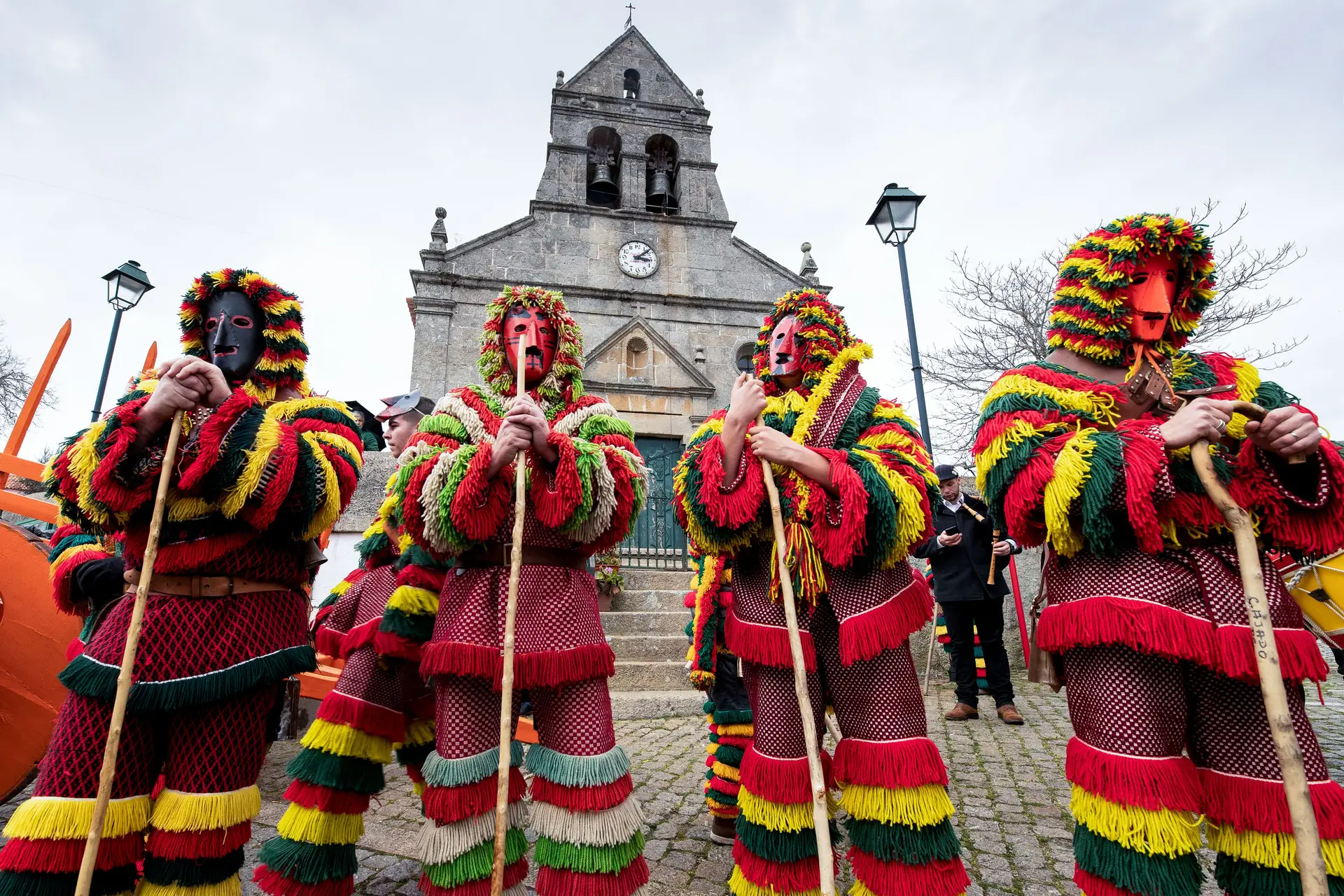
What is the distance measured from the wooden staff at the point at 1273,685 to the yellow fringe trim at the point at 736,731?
222 cm

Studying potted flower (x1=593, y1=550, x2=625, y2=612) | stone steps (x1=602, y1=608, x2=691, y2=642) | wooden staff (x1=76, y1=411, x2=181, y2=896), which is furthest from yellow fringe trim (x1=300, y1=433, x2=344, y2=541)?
potted flower (x1=593, y1=550, x2=625, y2=612)

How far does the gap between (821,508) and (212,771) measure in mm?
2141

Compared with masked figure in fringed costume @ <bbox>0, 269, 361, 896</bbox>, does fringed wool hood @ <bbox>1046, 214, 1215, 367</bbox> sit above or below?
above

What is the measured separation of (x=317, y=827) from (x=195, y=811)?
2.30 ft

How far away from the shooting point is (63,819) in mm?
1884

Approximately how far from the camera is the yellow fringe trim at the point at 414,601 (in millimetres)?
2914

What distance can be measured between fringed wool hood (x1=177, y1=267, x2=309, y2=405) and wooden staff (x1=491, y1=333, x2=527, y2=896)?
0.99 meters

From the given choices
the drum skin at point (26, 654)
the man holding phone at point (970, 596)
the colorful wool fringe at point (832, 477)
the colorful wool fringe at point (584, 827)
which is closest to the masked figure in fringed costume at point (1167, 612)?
the colorful wool fringe at point (832, 477)

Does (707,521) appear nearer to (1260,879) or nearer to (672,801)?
Result: (1260,879)

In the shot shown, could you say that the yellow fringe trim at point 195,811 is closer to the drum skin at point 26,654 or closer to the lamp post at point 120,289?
the drum skin at point 26,654

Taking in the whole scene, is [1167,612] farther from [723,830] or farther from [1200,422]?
[723,830]

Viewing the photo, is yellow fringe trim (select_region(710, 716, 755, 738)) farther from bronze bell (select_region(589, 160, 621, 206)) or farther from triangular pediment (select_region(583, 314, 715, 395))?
bronze bell (select_region(589, 160, 621, 206))

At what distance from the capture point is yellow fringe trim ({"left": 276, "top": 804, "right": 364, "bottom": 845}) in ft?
8.41

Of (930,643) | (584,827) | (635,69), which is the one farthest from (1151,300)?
Result: (635,69)
